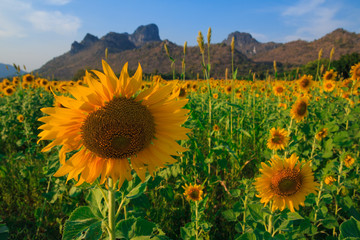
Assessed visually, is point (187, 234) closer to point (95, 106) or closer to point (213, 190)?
point (213, 190)

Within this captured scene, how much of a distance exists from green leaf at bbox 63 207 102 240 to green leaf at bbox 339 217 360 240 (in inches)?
46.4

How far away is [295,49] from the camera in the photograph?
7550cm

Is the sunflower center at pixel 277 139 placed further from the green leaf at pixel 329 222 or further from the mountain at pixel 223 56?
the mountain at pixel 223 56

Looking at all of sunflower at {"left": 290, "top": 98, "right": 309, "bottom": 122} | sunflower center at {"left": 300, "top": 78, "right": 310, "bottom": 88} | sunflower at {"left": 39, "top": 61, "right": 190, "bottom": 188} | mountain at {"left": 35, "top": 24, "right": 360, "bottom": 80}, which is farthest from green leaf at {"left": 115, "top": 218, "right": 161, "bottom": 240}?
mountain at {"left": 35, "top": 24, "right": 360, "bottom": 80}

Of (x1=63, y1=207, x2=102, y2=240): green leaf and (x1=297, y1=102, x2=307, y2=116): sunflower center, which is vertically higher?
(x1=297, y1=102, x2=307, y2=116): sunflower center

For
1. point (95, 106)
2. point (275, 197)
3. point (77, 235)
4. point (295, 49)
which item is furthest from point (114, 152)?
point (295, 49)

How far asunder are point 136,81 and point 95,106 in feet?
0.80

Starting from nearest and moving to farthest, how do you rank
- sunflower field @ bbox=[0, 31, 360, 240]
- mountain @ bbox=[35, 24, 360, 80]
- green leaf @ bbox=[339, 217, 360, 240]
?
green leaf @ bbox=[339, 217, 360, 240] → sunflower field @ bbox=[0, 31, 360, 240] → mountain @ bbox=[35, 24, 360, 80]

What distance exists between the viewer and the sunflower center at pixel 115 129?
38.6 inches

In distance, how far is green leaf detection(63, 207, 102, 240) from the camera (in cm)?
104

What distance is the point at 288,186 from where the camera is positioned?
1569 millimetres

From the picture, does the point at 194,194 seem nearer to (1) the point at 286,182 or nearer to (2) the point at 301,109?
(1) the point at 286,182

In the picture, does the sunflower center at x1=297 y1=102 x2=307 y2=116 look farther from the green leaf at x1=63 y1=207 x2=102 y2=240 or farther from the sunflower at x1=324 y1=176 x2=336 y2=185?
the green leaf at x1=63 y1=207 x2=102 y2=240

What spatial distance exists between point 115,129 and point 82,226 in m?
0.57
